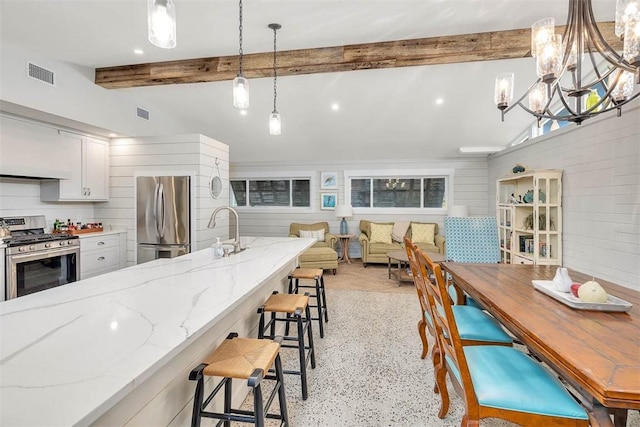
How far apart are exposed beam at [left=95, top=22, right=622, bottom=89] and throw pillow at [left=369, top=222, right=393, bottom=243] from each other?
3.56 meters

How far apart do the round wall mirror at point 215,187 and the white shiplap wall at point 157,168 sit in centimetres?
8

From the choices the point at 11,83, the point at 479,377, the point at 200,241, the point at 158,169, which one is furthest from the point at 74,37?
the point at 479,377

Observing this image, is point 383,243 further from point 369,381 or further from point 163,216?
point 369,381

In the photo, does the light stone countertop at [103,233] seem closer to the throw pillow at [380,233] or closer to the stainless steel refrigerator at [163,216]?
the stainless steel refrigerator at [163,216]

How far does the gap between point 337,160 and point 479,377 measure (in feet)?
19.3

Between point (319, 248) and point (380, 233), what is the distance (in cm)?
141

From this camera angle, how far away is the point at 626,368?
41.3 inches

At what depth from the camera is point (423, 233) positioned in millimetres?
6320

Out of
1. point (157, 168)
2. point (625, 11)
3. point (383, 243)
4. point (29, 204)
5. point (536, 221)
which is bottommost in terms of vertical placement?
point (383, 243)

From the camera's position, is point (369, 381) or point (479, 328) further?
point (369, 381)

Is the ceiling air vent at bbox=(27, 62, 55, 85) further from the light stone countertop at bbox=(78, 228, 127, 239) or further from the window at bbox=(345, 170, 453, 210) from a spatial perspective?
the window at bbox=(345, 170, 453, 210)

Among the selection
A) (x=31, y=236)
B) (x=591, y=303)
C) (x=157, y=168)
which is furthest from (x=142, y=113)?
(x=591, y=303)

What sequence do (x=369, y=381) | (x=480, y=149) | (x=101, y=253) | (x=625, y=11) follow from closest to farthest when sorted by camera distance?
(x=625, y=11) < (x=369, y=381) < (x=101, y=253) < (x=480, y=149)

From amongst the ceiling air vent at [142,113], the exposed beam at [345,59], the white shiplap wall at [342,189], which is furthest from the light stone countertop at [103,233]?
the white shiplap wall at [342,189]
